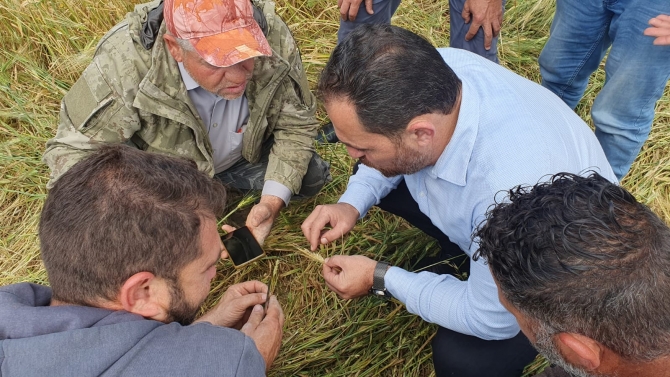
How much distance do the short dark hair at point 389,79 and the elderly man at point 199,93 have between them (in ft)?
1.98

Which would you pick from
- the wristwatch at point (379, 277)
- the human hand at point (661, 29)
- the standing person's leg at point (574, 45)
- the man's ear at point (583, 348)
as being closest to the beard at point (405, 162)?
the wristwatch at point (379, 277)

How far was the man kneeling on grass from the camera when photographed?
1343 millimetres

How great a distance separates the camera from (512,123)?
195 cm

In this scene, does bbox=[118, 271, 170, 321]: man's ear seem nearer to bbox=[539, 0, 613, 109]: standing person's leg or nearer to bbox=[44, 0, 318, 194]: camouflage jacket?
Answer: bbox=[44, 0, 318, 194]: camouflage jacket

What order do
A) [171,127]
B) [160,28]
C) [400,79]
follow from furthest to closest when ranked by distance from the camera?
[171,127] → [160,28] → [400,79]

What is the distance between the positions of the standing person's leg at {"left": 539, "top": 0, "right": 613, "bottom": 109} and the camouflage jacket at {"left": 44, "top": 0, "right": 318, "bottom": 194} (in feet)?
4.23

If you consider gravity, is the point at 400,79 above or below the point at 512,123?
above

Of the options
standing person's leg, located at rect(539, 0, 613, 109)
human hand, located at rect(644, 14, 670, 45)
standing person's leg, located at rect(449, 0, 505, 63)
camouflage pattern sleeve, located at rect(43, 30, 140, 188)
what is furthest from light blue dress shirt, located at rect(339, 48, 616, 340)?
camouflage pattern sleeve, located at rect(43, 30, 140, 188)

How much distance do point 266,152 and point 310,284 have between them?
2.56 ft

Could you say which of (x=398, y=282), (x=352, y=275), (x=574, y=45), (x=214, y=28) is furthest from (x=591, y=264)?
(x=574, y=45)

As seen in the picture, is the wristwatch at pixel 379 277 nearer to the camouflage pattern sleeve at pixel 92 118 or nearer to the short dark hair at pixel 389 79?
the short dark hair at pixel 389 79

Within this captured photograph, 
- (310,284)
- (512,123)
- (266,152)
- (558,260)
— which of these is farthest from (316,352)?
(558,260)

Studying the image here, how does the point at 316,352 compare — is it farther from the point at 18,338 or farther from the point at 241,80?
the point at 18,338

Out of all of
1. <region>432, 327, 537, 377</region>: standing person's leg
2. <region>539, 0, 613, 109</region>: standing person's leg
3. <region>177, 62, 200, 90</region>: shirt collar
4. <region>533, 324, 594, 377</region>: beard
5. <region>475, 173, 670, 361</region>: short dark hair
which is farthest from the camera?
<region>539, 0, 613, 109</region>: standing person's leg
